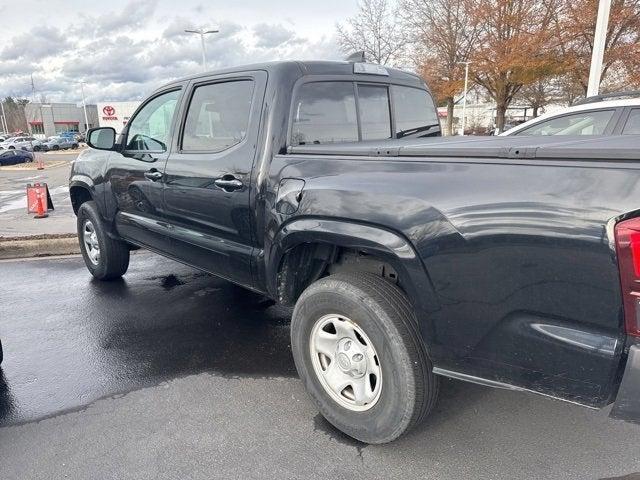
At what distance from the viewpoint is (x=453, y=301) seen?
2010mm

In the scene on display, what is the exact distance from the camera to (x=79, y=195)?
5.36 metres

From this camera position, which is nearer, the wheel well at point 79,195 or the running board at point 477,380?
the running board at point 477,380

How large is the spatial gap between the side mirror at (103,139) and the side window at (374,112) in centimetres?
233

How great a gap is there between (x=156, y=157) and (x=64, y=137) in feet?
186

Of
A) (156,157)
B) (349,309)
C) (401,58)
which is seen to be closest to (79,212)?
(156,157)

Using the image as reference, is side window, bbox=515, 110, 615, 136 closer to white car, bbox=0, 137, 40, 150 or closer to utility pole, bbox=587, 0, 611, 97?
utility pole, bbox=587, 0, 611, 97

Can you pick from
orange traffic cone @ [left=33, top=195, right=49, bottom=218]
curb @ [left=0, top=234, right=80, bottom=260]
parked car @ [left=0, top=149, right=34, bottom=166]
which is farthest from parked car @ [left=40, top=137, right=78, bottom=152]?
curb @ [left=0, top=234, right=80, bottom=260]

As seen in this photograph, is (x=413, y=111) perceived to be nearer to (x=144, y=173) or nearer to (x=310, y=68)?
(x=310, y=68)

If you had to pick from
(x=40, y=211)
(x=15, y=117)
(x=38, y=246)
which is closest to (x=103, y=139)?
(x=38, y=246)

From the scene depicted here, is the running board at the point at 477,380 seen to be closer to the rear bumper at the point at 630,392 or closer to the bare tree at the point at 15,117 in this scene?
the rear bumper at the point at 630,392

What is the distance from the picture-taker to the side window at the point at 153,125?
3874 mm

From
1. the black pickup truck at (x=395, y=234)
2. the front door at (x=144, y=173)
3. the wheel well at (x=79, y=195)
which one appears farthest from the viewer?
the wheel well at (x=79, y=195)

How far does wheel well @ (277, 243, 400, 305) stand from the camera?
2.55 m

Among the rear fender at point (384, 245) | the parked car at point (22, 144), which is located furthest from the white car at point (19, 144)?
the rear fender at point (384, 245)
